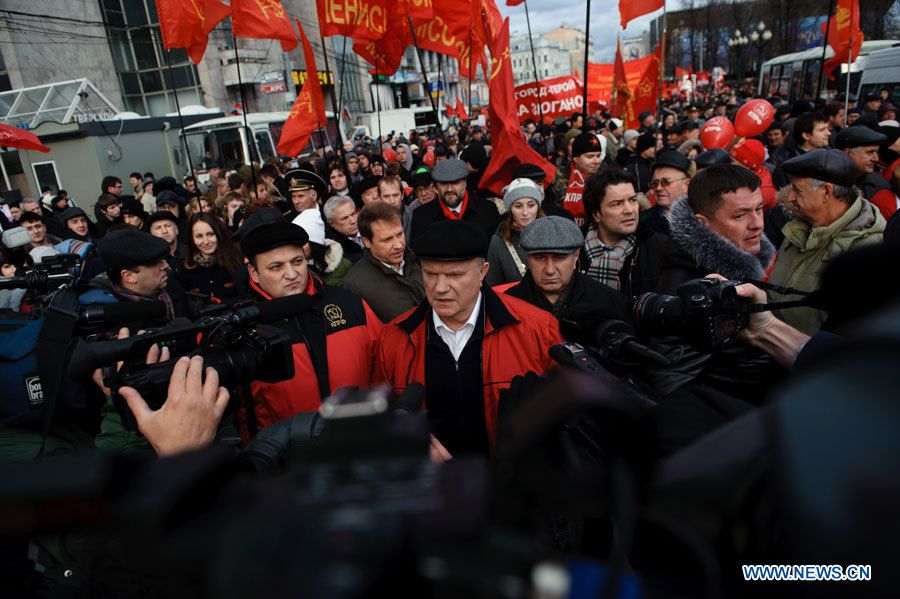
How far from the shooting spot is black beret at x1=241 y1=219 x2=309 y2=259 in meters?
2.58

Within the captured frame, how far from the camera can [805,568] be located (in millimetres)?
555

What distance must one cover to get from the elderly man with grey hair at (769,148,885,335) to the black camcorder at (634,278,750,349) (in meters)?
1.10

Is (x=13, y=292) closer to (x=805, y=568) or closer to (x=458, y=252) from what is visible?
(x=458, y=252)

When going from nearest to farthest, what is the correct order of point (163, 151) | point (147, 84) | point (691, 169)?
point (691, 169), point (163, 151), point (147, 84)

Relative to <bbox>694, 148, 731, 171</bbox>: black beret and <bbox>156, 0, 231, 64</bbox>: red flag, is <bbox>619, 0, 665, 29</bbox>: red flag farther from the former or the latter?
<bbox>156, 0, 231, 64</bbox>: red flag

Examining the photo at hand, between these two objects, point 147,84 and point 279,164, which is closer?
point 279,164

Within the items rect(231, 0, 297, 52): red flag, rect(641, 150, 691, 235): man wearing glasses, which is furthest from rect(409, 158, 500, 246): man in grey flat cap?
rect(231, 0, 297, 52): red flag

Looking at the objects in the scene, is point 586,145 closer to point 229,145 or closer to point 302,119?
point 302,119

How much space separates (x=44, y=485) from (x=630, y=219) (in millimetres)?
3400

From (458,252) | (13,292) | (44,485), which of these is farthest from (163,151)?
(44,485)

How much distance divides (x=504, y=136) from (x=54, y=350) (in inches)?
182

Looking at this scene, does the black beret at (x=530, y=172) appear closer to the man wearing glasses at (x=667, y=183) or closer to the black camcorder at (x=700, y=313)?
the man wearing glasses at (x=667, y=183)

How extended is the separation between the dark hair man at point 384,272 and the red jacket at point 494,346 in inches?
37.7

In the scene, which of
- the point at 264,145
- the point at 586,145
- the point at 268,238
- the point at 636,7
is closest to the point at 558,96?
the point at 636,7
